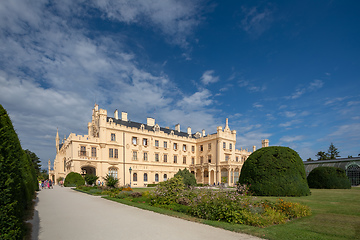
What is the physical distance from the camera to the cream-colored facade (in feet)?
137

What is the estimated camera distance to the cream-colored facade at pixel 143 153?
41.7m

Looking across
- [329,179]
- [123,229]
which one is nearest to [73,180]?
[123,229]

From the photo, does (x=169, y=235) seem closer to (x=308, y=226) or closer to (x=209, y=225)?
(x=209, y=225)

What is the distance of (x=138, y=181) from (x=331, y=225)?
41.7 meters

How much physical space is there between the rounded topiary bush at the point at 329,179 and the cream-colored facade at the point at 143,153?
21488 mm

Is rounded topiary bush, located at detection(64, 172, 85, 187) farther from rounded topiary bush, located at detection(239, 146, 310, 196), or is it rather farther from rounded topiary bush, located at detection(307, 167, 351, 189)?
rounded topiary bush, located at detection(307, 167, 351, 189)

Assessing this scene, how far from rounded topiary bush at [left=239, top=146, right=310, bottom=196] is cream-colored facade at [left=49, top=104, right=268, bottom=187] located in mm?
29613

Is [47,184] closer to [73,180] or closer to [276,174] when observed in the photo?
[73,180]

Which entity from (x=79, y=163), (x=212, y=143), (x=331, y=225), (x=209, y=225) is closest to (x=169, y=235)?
(x=209, y=225)

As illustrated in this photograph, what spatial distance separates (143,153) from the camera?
160 ft

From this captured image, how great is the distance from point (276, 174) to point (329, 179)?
14.6m

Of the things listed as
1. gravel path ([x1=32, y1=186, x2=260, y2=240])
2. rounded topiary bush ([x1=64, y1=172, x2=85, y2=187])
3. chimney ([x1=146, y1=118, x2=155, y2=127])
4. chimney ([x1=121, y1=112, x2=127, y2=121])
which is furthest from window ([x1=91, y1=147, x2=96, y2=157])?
gravel path ([x1=32, y1=186, x2=260, y2=240])

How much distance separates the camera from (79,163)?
129ft

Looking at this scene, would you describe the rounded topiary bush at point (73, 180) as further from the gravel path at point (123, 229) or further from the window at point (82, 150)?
the gravel path at point (123, 229)
